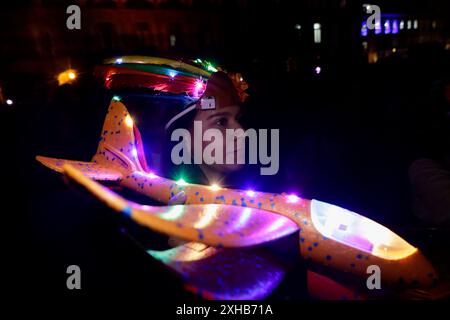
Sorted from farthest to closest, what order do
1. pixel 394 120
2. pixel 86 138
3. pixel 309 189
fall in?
1. pixel 86 138
2. pixel 394 120
3. pixel 309 189

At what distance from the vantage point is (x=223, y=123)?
2627 millimetres

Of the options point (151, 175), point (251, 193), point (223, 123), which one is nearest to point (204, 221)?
point (251, 193)

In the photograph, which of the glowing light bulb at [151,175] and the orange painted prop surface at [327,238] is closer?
the orange painted prop surface at [327,238]

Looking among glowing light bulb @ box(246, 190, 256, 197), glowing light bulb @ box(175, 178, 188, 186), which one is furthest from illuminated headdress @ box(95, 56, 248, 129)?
glowing light bulb @ box(246, 190, 256, 197)

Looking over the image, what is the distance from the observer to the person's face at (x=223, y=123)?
256cm

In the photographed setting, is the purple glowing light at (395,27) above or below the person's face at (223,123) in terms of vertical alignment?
above

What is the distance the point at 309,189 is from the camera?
8.56ft

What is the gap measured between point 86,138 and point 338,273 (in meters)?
7.58

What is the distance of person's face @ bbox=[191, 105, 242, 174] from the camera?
2.56m

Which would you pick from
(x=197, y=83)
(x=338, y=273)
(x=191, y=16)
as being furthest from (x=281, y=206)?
(x=191, y=16)

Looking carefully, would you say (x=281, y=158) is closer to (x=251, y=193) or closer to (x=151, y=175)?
(x=251, y=193)

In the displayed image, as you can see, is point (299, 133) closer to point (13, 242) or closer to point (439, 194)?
point (439, 194)

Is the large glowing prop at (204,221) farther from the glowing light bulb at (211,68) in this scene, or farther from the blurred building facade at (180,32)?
the blurred building facade at (180,32)

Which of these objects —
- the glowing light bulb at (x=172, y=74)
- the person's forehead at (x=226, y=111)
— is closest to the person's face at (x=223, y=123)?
the person's forehead at (x=226, y=111)
